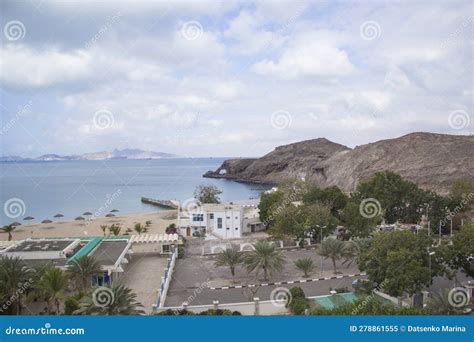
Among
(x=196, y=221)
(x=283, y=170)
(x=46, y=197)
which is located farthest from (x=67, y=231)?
(x=283, y=170)

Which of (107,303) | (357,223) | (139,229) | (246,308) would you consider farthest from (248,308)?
(139,229)

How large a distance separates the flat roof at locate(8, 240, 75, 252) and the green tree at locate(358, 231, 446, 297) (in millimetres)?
13565

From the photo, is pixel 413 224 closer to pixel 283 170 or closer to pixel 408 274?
pixel 408 274

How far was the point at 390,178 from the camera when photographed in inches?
1284

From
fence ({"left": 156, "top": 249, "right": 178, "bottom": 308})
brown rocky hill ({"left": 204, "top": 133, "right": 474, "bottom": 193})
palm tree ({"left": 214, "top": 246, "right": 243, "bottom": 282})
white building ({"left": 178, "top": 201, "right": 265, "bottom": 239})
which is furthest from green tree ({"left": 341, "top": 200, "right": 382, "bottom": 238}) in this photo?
brown rocky hill ({"left": 204, "top": 133, "right": 474, "bottom": 193})

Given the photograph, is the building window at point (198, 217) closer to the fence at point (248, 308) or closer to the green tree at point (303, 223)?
the green tree at point (303, 223)

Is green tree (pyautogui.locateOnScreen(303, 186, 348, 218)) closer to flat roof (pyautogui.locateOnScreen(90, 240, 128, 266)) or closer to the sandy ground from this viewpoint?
the sandy ground

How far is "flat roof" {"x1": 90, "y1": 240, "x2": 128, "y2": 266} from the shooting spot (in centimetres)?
1908

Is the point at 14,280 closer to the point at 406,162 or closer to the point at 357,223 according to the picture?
the point at 357,223

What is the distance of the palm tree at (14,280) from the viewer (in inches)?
563

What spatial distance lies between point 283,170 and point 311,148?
9607mm

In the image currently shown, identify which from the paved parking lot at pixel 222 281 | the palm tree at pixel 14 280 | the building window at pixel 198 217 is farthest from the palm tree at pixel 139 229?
the palm tree at pixel 14 280

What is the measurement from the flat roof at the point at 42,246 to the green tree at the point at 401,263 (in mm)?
13565

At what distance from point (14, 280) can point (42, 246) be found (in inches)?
233
